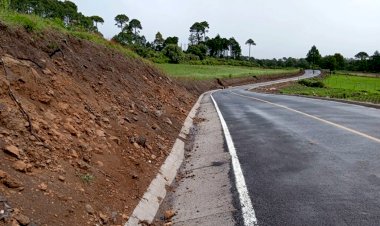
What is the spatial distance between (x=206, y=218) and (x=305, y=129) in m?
7.34

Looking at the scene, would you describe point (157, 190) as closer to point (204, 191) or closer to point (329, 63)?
point (204, 191)

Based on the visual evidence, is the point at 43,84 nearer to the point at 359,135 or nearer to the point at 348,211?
the point at 348,211

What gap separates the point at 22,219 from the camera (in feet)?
14.8

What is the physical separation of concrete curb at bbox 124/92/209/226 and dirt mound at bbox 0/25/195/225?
130 millimetres

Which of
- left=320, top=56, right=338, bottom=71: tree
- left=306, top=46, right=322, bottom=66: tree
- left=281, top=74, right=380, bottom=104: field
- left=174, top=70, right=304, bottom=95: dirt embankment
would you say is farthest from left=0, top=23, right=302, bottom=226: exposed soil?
left=306, top=46, right=322, bottom=66: tree

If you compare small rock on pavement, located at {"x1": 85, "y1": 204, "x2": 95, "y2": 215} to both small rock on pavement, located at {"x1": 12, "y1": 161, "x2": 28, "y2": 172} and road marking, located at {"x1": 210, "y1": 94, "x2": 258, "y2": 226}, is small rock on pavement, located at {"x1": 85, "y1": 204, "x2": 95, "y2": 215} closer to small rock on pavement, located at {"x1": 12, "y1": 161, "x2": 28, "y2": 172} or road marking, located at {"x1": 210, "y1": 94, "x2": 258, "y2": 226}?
small rock on pavement, located at {"x1": 12, "y1": 161, "x2": 28, "y2": 172}

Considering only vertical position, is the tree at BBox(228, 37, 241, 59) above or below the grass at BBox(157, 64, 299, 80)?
above

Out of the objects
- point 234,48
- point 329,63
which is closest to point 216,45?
point 234,48

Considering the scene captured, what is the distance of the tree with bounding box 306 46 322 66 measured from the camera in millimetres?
160875

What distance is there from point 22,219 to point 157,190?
321 cm

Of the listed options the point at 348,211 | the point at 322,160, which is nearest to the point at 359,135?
the point at 322,160

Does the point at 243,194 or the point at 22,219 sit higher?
the point at 22,219

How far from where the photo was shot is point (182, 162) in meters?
9.91

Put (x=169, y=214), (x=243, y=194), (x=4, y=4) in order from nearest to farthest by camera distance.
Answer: (x=169, y=214), (x=243, y=194), (x=4, y=4)
